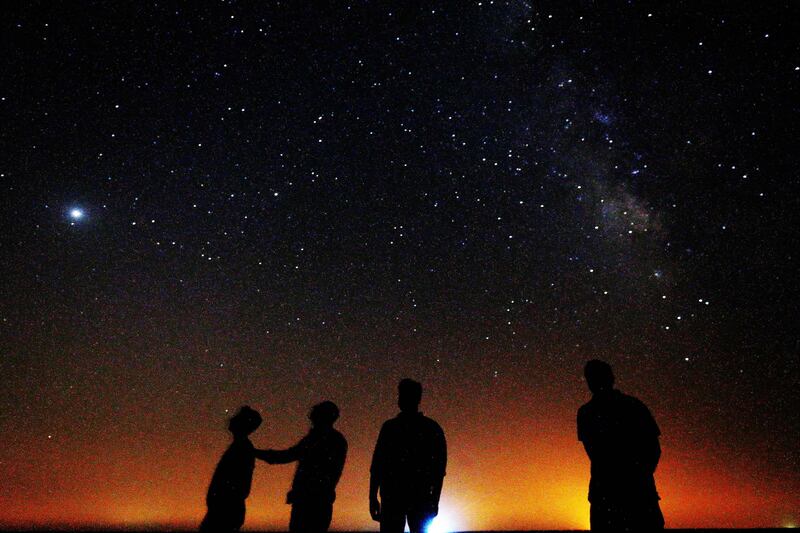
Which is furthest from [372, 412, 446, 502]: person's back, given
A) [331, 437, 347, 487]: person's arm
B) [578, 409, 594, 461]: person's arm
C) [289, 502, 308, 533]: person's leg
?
[578, 409, 594, 461]: person's arm

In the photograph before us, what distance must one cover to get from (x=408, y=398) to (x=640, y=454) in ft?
5.30

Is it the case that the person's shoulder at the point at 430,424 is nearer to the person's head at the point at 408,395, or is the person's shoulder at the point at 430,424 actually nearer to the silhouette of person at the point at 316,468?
the person's head at the point at 408,395

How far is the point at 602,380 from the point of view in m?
3.35

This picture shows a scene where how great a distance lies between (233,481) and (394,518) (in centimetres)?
140

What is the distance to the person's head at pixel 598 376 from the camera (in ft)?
11.0

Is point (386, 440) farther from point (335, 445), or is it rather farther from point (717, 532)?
point (717, 532)

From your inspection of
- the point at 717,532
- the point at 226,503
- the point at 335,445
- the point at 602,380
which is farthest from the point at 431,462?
the point at 717,532

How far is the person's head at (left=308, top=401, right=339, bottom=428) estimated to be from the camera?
4.15 metres

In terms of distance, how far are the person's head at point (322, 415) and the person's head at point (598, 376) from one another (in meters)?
2.02

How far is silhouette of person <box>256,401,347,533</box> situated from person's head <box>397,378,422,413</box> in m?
0.65

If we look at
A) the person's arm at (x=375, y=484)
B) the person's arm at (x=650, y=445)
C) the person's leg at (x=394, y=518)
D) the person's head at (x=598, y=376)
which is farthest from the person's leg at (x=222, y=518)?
the person's arm at (x=650, y=445)

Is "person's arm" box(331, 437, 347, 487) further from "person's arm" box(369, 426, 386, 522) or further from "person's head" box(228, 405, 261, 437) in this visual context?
"person's head" box(228, 405, 261, 437)

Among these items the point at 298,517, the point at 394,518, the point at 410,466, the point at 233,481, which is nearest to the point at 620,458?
the point at 410,466

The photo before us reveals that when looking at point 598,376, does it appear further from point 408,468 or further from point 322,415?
point 322,415
